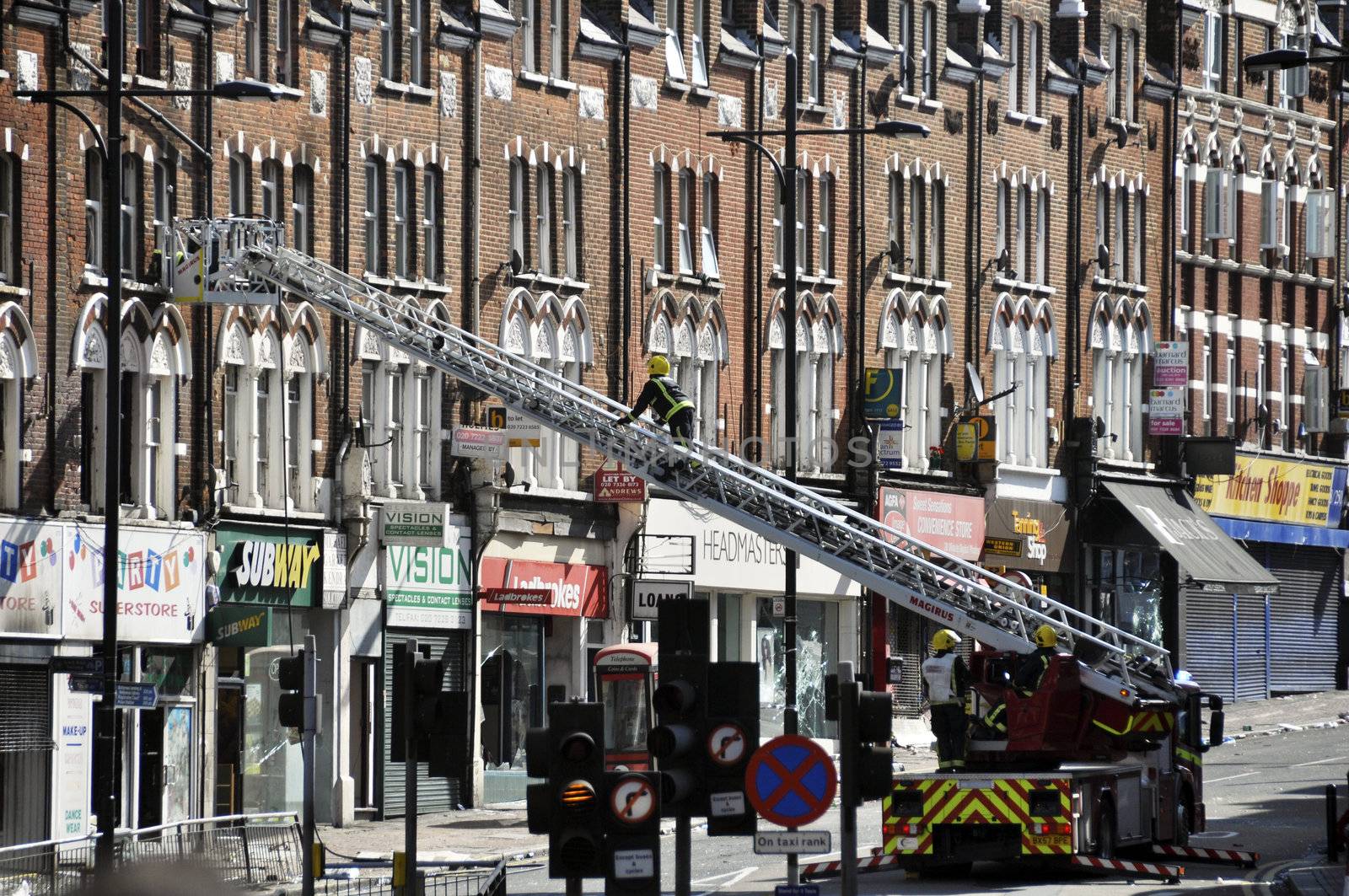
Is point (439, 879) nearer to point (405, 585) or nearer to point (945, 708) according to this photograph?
point (945, 708)

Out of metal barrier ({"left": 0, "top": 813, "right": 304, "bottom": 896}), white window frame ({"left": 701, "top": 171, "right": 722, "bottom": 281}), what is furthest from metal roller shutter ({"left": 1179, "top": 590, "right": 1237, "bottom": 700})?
metal barrier ({"left": 0, "top": 813, "right": 304, "bottom": 896})

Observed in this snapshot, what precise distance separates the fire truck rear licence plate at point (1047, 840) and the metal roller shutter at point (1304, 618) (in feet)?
114

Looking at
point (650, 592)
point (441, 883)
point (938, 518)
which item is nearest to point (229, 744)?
point (650, 592)

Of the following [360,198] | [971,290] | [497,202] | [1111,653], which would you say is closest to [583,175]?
[497,202]

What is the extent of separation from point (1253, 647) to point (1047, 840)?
34577mm

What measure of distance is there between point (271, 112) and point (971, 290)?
1870cm

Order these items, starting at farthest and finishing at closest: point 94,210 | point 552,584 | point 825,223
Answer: point 825,223 < point 552,584 < point 94,210

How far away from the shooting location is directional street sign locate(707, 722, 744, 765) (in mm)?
17938

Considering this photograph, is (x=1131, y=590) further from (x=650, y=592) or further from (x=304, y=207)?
(x=304, y=207)

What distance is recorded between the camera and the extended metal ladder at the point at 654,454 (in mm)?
35344

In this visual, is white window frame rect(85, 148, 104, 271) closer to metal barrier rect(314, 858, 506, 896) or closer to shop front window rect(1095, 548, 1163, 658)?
metal barrier rect(314, 858, 506, 896)

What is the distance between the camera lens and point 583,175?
4591 centimetres

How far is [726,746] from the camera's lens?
59.0 ft

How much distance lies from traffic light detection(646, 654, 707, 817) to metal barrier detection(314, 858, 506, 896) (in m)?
5.16
